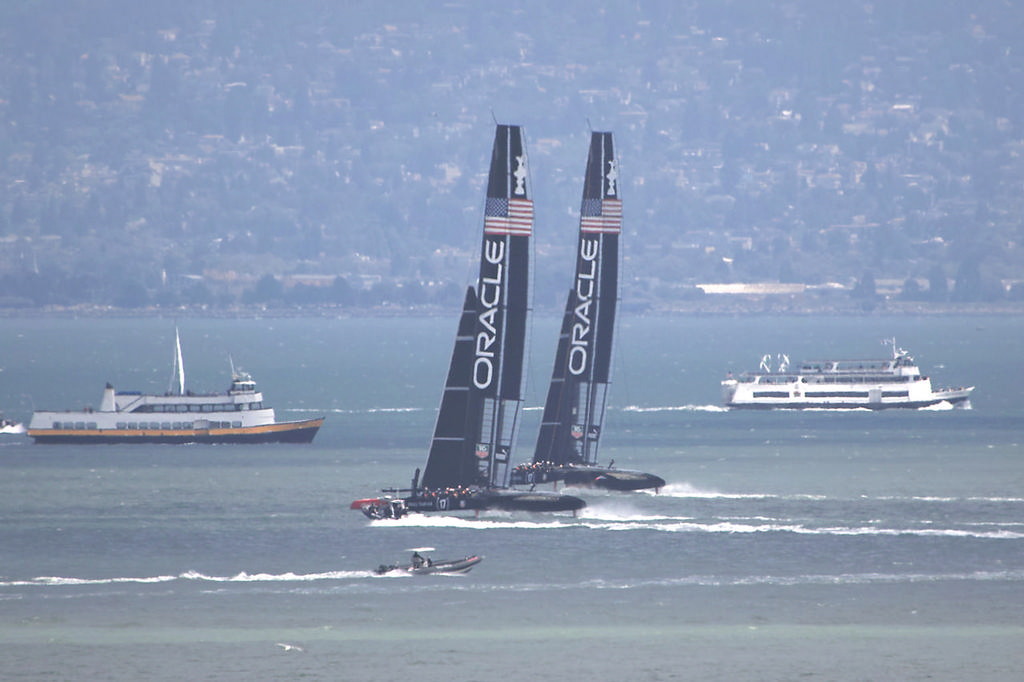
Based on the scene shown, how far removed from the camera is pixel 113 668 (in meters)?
57.9

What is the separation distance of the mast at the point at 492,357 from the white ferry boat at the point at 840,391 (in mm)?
102438

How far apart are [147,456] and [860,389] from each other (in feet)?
267

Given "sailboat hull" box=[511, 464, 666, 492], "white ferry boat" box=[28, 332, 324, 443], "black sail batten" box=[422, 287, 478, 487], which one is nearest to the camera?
"black sail batten" box=[422, 287, 478, 487]

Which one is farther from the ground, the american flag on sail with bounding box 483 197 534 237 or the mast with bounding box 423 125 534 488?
the american flag on sail with bounding box 483 197 534 237

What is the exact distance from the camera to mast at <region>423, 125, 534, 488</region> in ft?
275

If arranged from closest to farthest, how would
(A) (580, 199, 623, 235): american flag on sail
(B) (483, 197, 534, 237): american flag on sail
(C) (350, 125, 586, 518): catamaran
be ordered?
1. (B) (483, 197, 534, 237): american flag on sail
2. (C) (350, 125, 586, 518): catamaran
3. (A) (580, 199, 623, 235): american flag on sail

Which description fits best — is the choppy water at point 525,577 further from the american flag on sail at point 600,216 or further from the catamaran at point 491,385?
the american flag on sail at point 600,216

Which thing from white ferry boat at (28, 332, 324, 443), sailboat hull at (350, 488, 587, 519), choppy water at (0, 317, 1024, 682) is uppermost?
white ferry boat at (28, 332, 324, 443)

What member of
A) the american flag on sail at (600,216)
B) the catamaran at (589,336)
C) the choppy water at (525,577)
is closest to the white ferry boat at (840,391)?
the choppy water at (525,577)

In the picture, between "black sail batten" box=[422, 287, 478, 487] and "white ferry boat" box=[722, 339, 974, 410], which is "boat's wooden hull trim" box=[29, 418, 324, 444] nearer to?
"black sail batten" box=[422, 287, 478, 487]

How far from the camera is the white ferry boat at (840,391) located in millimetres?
185875

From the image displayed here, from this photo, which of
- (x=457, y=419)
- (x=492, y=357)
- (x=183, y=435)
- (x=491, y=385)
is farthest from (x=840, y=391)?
(x=457, y=419)

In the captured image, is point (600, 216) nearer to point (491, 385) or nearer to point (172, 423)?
point (491, 385)

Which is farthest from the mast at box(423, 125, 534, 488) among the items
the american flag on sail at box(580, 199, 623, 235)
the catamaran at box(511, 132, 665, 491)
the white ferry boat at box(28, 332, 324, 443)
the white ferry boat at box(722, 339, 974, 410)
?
the white ferry boat at box(722, 339, 974, 410)
